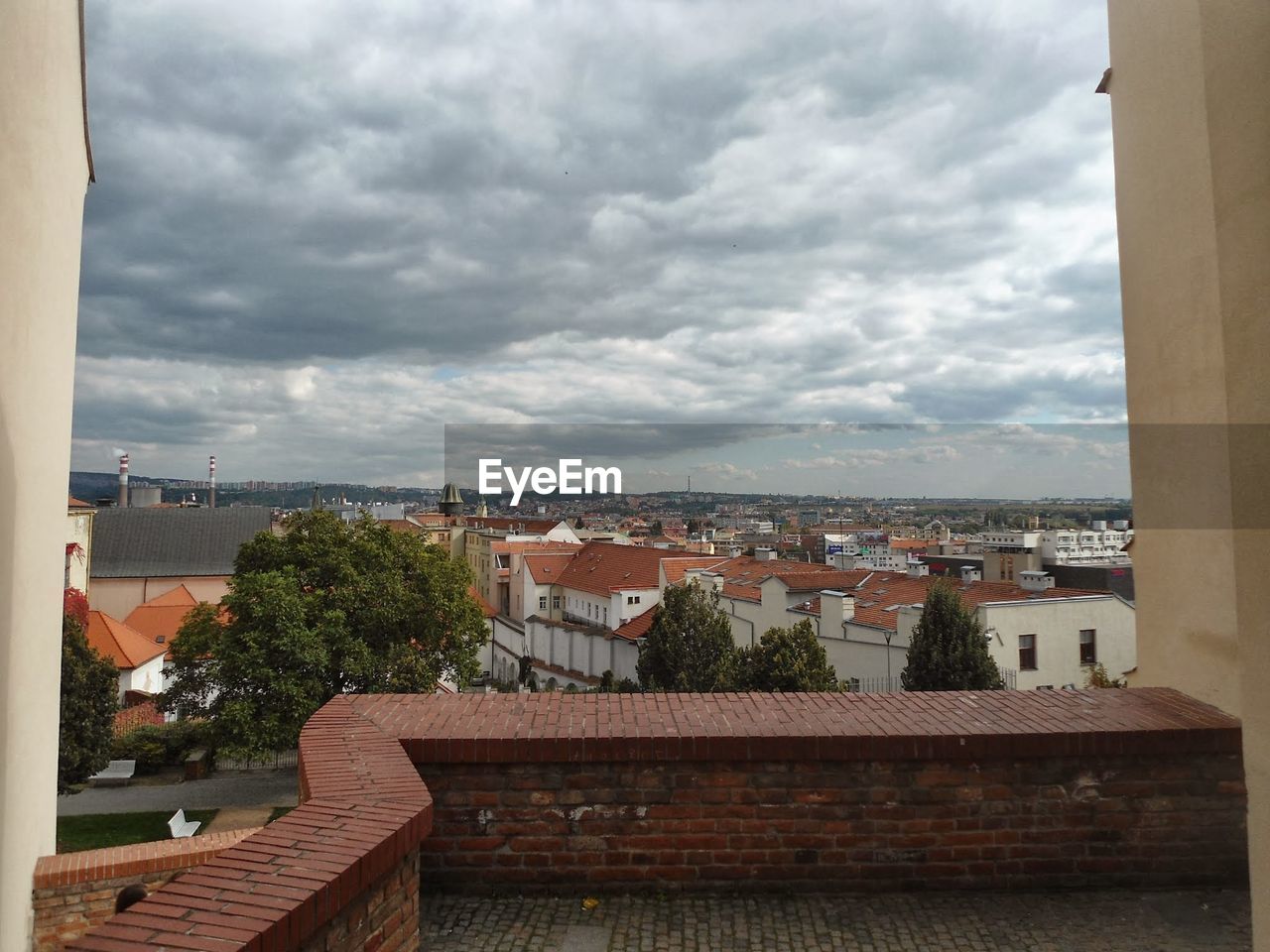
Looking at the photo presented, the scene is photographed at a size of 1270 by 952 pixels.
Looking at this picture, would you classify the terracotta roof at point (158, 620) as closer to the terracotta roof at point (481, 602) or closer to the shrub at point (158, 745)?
the terracotta roof at point (481, 602)

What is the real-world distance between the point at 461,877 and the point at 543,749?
0.81 metres

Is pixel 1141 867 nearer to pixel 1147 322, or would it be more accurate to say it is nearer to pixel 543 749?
pixel 543 749

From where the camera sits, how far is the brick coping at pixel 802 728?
4.21 meters

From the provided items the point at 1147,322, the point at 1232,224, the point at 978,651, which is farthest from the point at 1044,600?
the point at 1232,224

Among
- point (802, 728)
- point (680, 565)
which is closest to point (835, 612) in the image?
point (680, 565)

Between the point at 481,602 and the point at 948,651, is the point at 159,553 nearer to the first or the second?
the point at 481,602

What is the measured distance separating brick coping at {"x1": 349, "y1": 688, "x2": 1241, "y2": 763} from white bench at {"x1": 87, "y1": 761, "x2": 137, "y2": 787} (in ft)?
73.1

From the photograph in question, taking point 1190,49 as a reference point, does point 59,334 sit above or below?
below

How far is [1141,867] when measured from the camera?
429 cm

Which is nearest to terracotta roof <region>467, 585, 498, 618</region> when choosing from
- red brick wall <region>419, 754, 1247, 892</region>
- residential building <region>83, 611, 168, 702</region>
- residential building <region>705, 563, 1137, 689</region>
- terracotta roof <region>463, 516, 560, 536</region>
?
residential building <region>705, 563, 1137, 689</region>

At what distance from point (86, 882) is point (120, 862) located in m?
0.32

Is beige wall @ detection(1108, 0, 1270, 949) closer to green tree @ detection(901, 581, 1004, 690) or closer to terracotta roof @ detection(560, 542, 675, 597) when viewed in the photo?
green tree @ detection(901, 581, 1004, 690)

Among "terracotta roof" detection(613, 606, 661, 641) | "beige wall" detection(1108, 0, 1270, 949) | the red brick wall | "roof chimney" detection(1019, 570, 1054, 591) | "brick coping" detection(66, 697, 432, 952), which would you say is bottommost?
"terracotta roof" detection(613, 606, 661, 641)

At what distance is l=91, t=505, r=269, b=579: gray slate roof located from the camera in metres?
61.8
